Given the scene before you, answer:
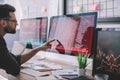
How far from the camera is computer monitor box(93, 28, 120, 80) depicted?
148cm

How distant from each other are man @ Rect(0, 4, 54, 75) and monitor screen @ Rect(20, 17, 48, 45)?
0.29 metres

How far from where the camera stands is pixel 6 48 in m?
1.87

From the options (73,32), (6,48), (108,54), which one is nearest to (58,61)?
(73,32)

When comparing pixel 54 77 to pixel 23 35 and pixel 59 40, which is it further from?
pixel 23 35

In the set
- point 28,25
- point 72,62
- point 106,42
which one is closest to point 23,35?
point 28,25

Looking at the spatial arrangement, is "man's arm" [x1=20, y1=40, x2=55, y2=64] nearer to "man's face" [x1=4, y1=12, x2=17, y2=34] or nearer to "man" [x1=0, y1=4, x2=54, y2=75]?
"man" [x1=0, y1=4, x2=54, y2=75]

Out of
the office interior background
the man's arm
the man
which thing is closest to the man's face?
the man

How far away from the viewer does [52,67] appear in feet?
6.85

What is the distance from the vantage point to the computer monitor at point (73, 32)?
71.6 inches

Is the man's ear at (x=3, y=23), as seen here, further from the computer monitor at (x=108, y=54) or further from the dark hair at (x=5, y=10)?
the computer monitor at (x=108, y=54)

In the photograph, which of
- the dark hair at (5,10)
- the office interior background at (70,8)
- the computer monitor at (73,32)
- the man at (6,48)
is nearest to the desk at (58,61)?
the man at (6,48)

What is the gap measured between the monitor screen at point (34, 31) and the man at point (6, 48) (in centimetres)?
29

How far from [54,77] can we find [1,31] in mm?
720

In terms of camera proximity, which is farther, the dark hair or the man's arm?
the man's arm
